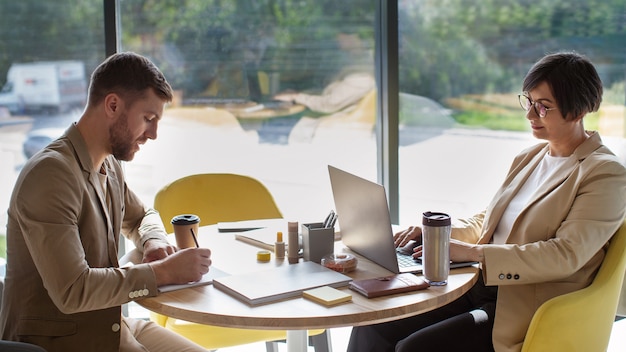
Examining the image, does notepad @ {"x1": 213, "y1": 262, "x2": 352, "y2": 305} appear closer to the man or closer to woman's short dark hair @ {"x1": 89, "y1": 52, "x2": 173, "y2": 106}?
the man

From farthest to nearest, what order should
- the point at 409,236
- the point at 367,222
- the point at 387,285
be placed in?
the point at 409,236
the point at 367,222
the point at 387,285

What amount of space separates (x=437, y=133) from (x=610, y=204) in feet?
6.28

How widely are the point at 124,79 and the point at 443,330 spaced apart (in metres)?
1.24

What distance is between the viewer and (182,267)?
204 centimetres

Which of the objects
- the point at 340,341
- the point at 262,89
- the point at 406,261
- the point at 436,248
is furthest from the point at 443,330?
the point at 262,89

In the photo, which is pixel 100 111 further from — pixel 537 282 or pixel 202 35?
pixel 202 35

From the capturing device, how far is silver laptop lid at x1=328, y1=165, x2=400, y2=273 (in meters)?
2.12

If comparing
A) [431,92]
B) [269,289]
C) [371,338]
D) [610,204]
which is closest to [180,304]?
[269,289]

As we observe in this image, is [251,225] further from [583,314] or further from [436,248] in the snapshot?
[583,314]

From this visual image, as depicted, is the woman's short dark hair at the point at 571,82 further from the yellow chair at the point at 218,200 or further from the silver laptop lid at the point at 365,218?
the yellow chair at the point at 218,200

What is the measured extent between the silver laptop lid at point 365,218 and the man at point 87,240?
0.50 metres

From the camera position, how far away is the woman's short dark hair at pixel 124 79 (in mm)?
2113

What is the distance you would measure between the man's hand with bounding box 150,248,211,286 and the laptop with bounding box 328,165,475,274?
51 cm

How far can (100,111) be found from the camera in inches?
83.5
